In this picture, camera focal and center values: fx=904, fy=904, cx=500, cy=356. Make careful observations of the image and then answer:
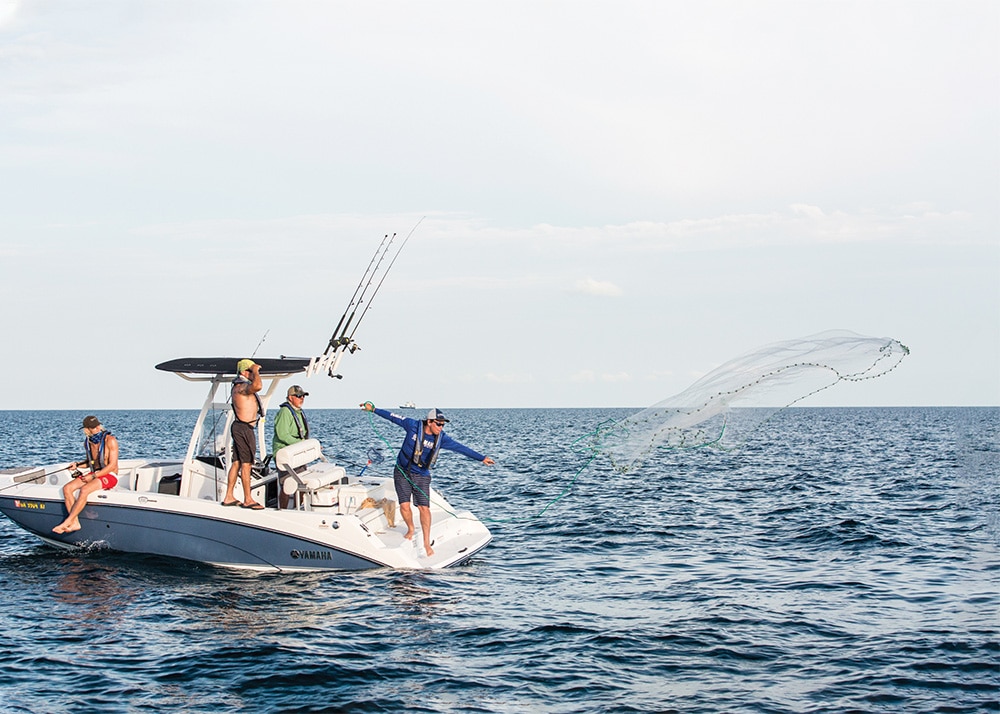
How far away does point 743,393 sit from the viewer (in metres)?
11.9

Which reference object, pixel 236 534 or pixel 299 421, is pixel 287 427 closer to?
pixel 299 421

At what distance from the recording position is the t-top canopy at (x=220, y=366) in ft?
50.0

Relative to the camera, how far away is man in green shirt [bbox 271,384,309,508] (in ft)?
49.4

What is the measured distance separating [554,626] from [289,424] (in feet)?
19.1

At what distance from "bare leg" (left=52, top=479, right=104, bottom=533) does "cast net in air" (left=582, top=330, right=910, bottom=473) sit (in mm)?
8474

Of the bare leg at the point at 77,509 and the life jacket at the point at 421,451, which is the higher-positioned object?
the life jacket at the point at 421,451

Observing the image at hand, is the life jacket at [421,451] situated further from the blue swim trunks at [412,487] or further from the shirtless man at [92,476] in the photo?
the shirtless man at [92,476]

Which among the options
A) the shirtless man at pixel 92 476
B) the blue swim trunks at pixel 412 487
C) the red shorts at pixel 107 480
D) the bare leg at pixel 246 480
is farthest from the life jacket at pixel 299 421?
the red shorts at pixel 107 480

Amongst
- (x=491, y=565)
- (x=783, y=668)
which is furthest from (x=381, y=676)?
(x=491, y=565)

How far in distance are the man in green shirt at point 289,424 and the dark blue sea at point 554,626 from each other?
2.20 m

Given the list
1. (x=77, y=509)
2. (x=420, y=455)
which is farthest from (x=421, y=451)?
(x=77, y=509)

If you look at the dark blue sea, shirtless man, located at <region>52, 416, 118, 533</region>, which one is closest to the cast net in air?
the dark blue sea

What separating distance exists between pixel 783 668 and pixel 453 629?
4.05 metres

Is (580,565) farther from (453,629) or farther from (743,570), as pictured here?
(453,629)
